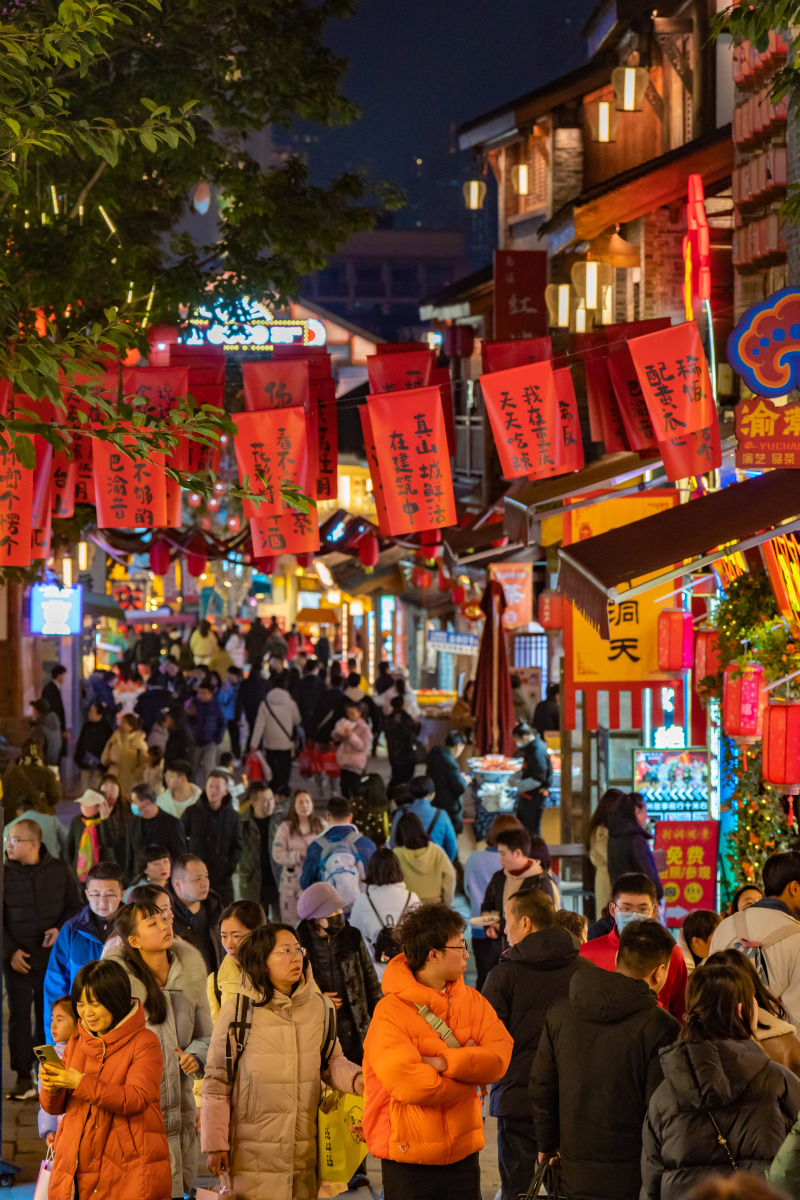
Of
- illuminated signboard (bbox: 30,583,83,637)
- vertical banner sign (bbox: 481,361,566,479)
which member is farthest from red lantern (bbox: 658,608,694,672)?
illuminated signboard (bbox: 30,583,83,637)

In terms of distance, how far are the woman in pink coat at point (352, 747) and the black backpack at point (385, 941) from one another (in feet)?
35.0

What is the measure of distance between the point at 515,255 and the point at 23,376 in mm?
18011

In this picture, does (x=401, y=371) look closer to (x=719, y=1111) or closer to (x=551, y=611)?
(x=719, y=1111)

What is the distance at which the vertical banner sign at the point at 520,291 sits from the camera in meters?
23.1

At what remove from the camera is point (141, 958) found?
6.52 meters

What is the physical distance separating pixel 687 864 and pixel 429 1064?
710 centimetres

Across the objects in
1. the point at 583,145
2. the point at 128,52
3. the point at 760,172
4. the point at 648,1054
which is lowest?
the point at 648,1054

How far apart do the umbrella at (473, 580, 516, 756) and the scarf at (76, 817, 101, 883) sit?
22.9ft

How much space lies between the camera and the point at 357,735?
19469 millimetres

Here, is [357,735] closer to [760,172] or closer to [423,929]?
[760,172]

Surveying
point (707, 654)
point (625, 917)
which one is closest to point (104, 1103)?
point (625, 917)

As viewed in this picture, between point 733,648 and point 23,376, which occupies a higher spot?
point 23,376

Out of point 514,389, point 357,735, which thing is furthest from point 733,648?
point 357,735

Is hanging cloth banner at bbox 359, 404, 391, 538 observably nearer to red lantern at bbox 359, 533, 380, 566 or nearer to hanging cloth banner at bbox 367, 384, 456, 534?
hanging cloth banner at bbox 367, 384, 456, 534
